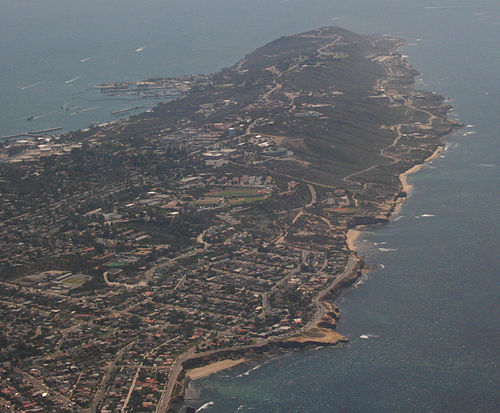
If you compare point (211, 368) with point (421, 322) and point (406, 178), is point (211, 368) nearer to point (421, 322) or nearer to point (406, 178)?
point (421, 322)

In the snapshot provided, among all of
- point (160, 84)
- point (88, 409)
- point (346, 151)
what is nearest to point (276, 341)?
point (88, 409)

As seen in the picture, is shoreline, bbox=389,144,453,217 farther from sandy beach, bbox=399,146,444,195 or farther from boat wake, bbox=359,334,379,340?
boat wake, bbox=359,334,379,340

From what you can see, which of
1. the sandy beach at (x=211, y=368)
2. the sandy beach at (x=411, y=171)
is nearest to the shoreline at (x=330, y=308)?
the sandy beach at (x=211, y=368)

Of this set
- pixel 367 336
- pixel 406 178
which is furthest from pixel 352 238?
pixel 406 178

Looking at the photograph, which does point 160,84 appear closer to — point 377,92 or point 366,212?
point 377,92

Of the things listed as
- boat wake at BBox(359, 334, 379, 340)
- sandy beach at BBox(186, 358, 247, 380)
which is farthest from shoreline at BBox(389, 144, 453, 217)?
sandy beach at BBox(186, 358, 247, 380)
